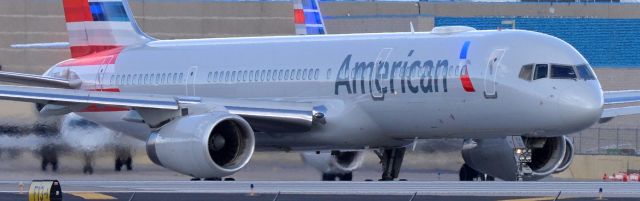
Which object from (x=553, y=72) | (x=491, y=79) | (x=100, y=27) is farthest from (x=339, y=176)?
(x=100, y=27)

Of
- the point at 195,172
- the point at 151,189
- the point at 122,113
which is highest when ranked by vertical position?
the point at 122,113

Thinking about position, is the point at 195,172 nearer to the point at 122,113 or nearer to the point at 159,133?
the point at 159,133

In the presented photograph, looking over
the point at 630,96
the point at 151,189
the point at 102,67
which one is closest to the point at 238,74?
the point at 102,67

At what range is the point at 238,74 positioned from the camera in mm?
32656

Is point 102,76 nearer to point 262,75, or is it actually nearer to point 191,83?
point 191,83

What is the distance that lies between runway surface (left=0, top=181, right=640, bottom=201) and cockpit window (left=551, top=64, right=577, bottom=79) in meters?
5.78

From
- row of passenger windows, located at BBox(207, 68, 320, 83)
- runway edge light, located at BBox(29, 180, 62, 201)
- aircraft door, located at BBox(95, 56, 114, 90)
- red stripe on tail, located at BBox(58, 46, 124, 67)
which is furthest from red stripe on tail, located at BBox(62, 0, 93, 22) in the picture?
runway edge light, located at BBox(29, 180, 62, 201)

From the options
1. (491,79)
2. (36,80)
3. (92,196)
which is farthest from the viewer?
(36,80)

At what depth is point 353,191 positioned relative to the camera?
21469 mm

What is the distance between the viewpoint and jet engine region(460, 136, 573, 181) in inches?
1160

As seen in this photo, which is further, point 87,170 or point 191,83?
point 191,83

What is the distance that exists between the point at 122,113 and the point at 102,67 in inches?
74.8

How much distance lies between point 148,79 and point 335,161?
4287 millimetres

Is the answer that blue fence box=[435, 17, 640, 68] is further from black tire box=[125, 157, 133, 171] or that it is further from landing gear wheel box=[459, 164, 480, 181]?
black tire box=[125, 157, 133, 171]
